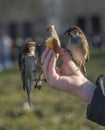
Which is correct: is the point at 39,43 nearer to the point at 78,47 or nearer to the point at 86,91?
the point at 78,47

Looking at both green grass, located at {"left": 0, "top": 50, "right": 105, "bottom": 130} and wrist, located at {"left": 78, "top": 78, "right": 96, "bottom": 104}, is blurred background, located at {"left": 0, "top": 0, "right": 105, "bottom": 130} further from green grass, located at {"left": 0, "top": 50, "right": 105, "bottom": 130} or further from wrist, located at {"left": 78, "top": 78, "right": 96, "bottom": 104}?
wrist, located at {"left": 78, "top": 78, "right": 96, "bottom": 104}

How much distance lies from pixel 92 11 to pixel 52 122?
46109 mm

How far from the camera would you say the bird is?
352 cm

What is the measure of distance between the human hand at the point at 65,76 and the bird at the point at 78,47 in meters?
0.03

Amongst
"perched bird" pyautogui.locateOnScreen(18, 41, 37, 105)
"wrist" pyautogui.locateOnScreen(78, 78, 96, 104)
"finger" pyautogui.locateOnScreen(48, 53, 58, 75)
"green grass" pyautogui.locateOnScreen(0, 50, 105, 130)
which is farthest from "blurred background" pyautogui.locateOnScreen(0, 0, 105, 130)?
"wrist" pyautogui.locateOnScreen(78, 78, 96, 104)

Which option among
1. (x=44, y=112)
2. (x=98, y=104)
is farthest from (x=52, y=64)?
(x=44, y=112)

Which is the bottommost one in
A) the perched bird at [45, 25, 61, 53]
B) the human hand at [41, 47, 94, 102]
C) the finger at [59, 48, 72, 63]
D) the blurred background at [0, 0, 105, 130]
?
the blurred background at [0, 0, 105, 130]

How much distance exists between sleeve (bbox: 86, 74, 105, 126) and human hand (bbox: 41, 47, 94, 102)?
0.22ft

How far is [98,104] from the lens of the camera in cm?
339

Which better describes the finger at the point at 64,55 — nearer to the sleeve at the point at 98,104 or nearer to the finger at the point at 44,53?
the finger at the point at 44,53

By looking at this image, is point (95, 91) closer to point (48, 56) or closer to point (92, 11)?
point (48, 56)

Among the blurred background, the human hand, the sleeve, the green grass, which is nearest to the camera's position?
the sleeve

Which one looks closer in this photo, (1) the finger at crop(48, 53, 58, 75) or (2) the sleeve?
(2) the sleeve

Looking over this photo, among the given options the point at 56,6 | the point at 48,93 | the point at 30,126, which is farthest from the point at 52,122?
the point at 56,6
